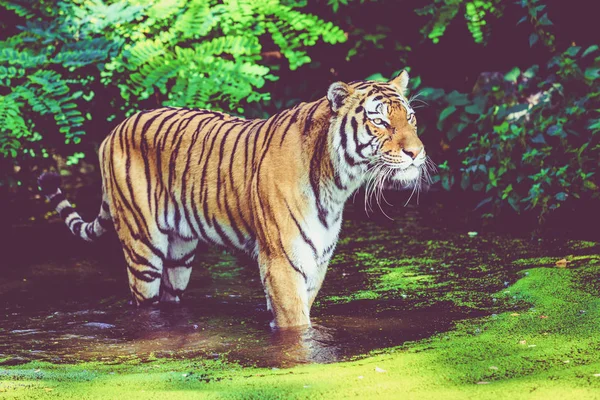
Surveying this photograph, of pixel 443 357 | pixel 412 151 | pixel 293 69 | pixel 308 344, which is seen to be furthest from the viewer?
pixel 293 69

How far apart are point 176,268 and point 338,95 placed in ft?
5.69

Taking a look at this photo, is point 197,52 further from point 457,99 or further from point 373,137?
point 373,137

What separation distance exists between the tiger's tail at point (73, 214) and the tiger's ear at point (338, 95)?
1851 mm

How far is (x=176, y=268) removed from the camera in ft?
19.3

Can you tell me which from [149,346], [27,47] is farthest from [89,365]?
[27,47]

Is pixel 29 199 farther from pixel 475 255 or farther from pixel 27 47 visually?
pixel 475 255

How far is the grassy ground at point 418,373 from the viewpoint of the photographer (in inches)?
141

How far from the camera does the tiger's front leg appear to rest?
4801 mm

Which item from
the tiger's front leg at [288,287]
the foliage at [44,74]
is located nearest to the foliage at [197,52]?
the foliage at [44,74]

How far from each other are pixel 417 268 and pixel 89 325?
234cm

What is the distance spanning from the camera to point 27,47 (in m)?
7.94

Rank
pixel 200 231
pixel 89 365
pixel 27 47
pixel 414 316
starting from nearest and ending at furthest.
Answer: pixel 89 365 → pixel 414 316 → pixel 200 231 → pixel 27 47

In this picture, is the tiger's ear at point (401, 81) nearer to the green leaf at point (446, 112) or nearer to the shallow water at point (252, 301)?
the shallow water at point (252, 301)

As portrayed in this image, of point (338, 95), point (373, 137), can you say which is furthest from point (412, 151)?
point (338, 95)
